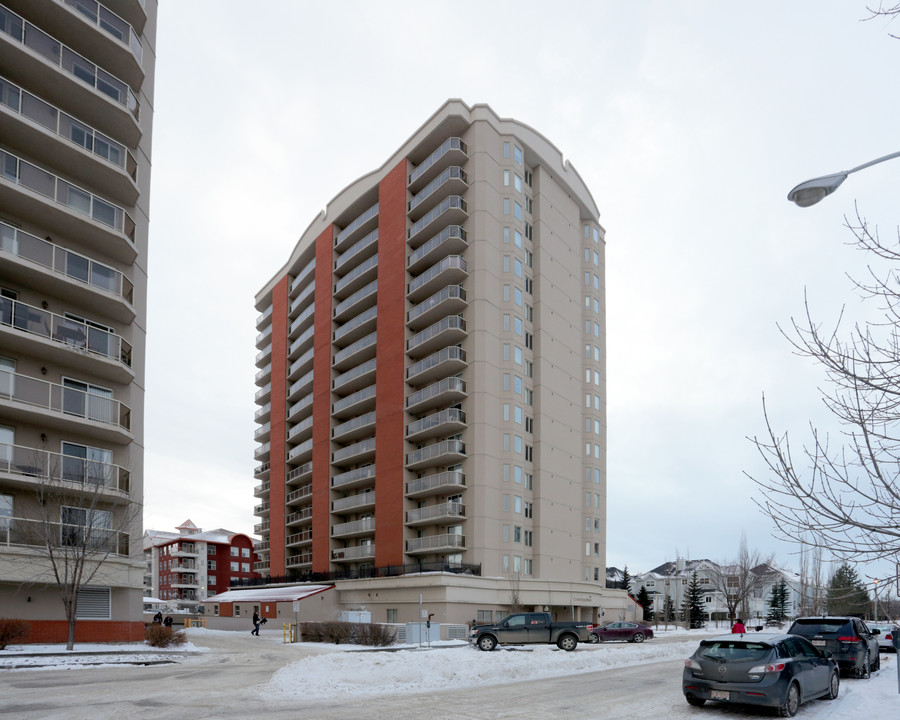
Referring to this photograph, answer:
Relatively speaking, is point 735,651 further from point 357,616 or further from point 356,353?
point 356,353

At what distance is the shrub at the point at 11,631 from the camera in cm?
2666

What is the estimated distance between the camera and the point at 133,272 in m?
37.1

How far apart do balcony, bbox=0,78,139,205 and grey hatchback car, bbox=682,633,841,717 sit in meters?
30.7

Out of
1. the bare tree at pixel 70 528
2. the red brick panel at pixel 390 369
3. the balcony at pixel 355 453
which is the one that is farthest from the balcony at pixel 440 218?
the bare tree at pixel 70 528

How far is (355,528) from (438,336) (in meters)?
18.8

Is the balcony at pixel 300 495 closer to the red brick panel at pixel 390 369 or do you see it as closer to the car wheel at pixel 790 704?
the red brick panel at pixel 390 369

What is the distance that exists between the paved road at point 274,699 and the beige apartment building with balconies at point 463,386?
32.4 meters

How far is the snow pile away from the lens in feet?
60.5

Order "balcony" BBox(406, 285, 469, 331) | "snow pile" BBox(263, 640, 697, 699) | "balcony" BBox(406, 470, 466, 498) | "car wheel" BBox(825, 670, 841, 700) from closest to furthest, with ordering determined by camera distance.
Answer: "car wheel" BBox(825, 670, 841, 700), "snow pile" BBox(263, 640, 697, 699), "balcony" BBox(406, 470, 466, 498), "balcony" BBox(406, 285, 469, 331)

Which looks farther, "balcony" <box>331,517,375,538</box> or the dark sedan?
"balcony" <box>331,517,375,538</box>

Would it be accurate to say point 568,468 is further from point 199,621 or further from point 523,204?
point 199,621

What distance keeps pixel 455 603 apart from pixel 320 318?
35.8 metres

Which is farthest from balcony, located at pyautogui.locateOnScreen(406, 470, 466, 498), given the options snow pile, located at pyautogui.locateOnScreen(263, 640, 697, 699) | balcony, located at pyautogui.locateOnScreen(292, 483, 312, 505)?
snow pile, located at pyautogui.locateOnScreen(263, 640, 697, 699)

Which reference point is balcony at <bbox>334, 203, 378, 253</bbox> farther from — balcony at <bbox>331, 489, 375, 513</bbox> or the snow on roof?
the snow on roof
